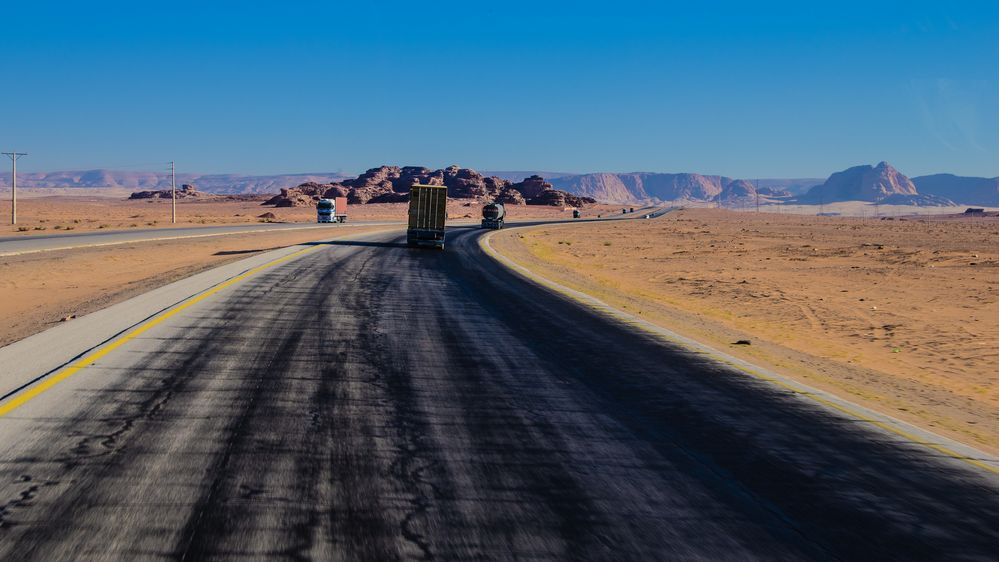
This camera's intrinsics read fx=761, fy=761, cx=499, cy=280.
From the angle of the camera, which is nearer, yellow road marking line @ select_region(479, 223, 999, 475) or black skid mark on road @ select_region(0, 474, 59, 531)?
black skid mark on road @ select_region(0, 474, 59, 531)

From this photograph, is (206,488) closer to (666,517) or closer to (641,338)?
(666,517)

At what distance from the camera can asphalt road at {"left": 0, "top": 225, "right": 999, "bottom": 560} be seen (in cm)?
484

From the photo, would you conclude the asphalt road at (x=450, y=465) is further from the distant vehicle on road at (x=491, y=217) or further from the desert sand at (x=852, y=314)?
the distant vehicle on road at (x=491, y=217)

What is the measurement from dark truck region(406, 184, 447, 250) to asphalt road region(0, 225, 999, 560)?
85.8 ft

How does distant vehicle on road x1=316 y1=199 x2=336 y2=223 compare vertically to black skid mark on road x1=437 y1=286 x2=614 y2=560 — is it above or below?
below


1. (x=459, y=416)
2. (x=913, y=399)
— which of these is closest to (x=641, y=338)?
(x=913, y=399)

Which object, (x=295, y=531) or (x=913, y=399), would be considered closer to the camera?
(x=295, y=531)

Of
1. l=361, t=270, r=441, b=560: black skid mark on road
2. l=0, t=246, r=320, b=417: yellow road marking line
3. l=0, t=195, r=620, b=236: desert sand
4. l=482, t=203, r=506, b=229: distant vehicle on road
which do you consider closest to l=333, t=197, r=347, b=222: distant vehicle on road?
l=0, t=195, r=620, b=236: desert sand

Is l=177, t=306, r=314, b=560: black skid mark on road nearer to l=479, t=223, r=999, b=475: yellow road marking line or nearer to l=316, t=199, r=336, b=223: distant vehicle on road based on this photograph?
l=479, t=223, r=999, b=475: yellow road marking line

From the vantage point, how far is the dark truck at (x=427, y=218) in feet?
122

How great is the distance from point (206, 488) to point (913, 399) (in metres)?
9.37

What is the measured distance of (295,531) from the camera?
4.83 metres

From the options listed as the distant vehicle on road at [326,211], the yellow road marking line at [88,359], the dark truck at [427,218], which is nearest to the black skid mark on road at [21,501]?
the yellow road marking line at [88,359]

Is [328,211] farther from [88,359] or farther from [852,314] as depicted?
[88,359]
